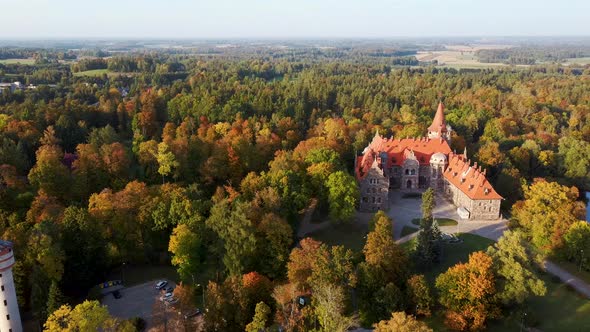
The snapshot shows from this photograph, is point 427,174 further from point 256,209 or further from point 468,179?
point 256,209

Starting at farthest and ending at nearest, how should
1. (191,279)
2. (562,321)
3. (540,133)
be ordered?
(540,133) → (191,279) → (562,321)

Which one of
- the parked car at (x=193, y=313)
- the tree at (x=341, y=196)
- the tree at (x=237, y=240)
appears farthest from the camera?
the tree at (x=341, y=196)

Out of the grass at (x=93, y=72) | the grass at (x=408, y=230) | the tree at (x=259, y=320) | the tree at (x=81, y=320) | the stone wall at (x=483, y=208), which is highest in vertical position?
the grass at (x=93, y=72)

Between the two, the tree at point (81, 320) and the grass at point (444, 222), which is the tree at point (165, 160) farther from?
the grass at point (444, 222)

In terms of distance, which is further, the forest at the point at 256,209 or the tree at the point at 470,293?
the forest at the point at 256,209

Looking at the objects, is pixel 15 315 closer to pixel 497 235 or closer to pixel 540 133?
pixel 497 235

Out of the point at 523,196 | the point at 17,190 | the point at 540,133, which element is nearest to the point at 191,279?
the point at 17,190

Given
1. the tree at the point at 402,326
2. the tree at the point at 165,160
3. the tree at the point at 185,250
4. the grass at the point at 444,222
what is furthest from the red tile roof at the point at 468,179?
the tree at the point at 165,160
